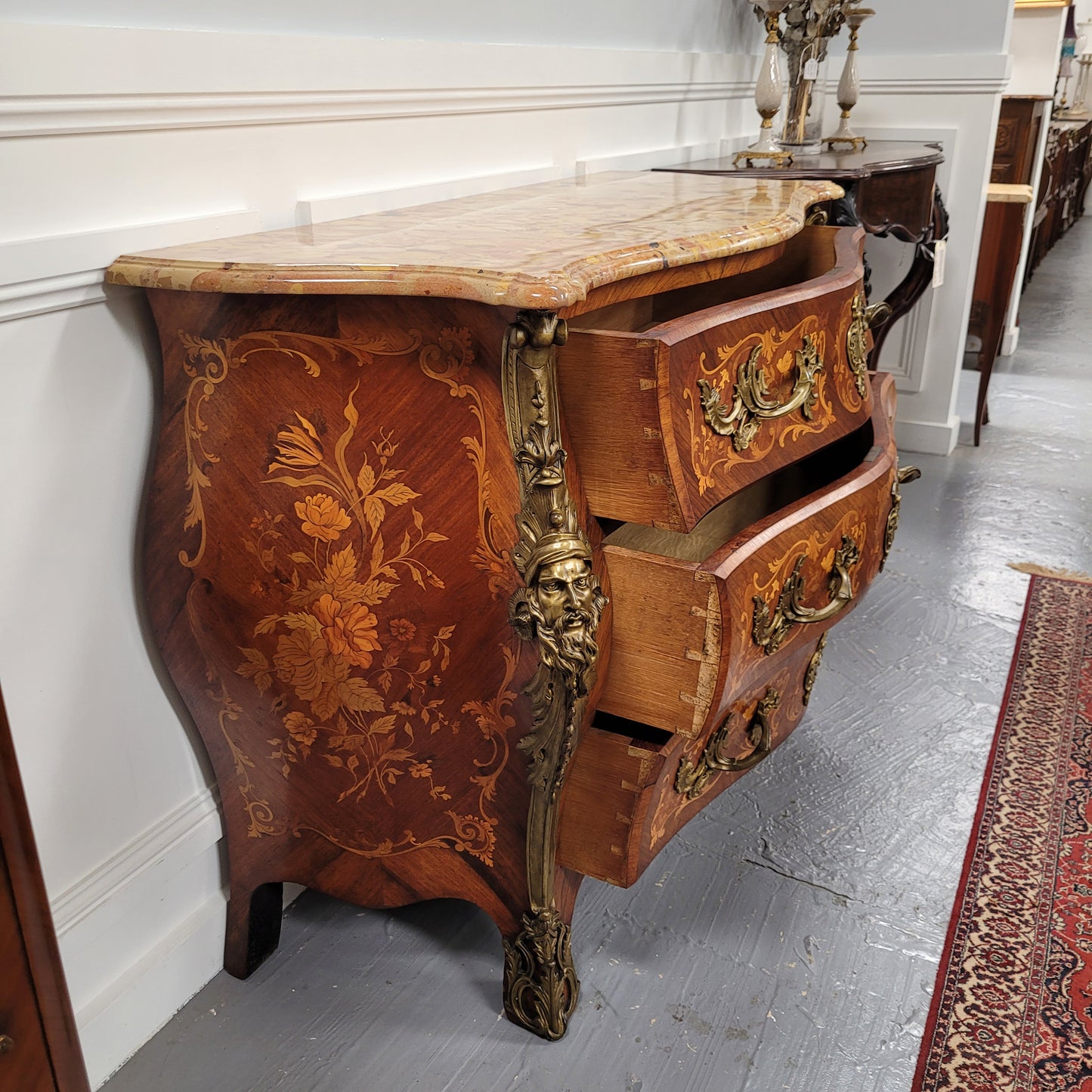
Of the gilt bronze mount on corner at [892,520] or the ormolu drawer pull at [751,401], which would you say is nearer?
the ormolu drawer pull at [751,401]

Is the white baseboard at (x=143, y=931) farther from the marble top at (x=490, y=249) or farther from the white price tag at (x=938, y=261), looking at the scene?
the white price tag at (x=938, y=261)

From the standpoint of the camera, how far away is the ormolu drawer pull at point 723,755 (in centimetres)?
113

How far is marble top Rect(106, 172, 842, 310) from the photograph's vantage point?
800mm

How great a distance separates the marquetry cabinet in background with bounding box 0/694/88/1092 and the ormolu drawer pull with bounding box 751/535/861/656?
2.13 feet

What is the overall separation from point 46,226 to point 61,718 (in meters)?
0.46

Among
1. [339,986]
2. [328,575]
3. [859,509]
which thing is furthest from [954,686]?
[328,575]

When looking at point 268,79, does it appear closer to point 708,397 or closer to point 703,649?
point 708,397

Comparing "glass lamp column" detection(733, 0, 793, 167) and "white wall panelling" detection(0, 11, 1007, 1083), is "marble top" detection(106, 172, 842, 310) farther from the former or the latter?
"glass lamp column" detection(733, 0, 793, 167)

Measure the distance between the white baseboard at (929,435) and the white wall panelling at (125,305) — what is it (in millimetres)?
2069

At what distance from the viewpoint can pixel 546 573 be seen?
2.83 feet

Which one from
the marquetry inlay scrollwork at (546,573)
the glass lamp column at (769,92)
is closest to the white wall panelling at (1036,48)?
the glass lamp column at (769,92)

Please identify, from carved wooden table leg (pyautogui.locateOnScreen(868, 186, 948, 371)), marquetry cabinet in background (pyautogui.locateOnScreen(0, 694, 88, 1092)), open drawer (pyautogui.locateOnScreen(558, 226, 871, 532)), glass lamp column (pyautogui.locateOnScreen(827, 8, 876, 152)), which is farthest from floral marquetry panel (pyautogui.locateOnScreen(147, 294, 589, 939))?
glass lamp column (pyautogui.locateOnScreen(827, 8, 876, 152))

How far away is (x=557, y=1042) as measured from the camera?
1.13m

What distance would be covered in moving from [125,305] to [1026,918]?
4.25ft
